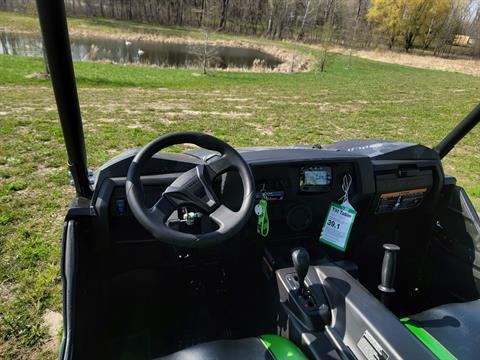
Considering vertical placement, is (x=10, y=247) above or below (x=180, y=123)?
above

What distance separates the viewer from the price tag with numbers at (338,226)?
84.4 inches

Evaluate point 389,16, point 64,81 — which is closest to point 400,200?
point 64,81

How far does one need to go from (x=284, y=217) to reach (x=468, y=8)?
64286mm

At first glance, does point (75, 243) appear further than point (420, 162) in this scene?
→ No

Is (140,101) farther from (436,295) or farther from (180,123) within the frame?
(436,295)

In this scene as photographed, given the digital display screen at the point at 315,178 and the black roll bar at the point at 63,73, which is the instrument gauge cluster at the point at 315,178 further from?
the black roll bar at the point at 63,73

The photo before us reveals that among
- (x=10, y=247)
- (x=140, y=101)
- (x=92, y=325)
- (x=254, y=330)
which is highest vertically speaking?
(x=92, y=325)

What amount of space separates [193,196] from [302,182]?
31.5 inches

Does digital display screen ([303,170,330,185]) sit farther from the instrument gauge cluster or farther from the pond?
the pond

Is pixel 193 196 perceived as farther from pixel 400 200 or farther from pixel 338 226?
pixel 400 200

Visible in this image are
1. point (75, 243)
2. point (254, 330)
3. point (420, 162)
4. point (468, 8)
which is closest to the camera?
point (75, 243)

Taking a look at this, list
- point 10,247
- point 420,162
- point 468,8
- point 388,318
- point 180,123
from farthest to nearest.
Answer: point 468,8 < point 180,123 < point 10,247 < point 420,162 < point 388,318

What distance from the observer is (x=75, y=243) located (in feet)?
5.38

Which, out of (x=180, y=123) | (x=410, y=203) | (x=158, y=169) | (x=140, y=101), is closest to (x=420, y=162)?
(x=410, y=203)
